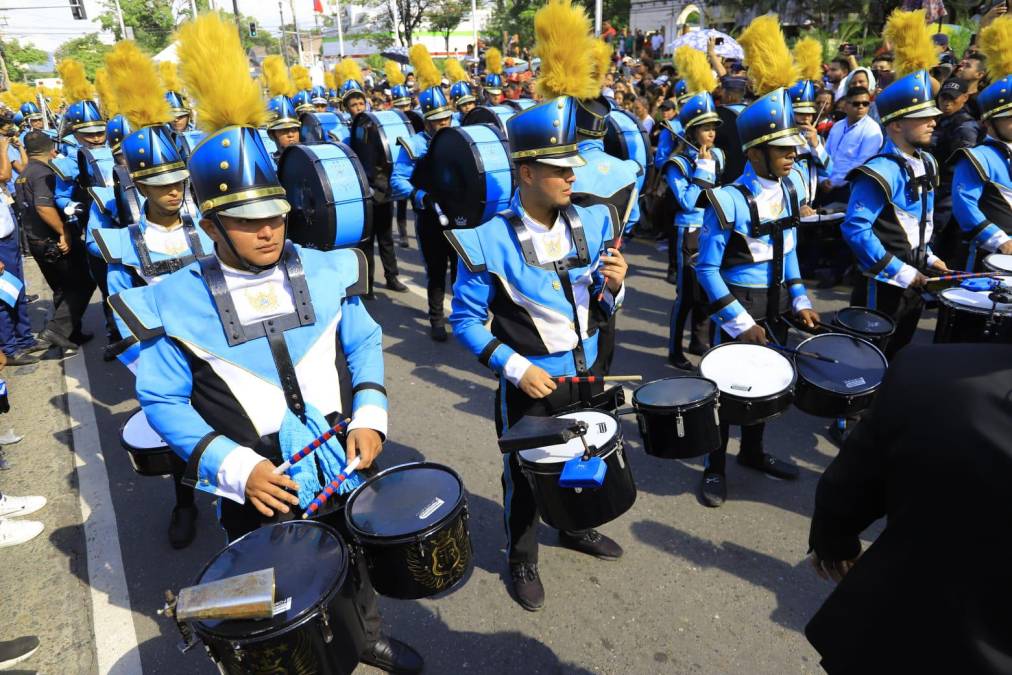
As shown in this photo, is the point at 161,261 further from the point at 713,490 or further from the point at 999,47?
the point at 999,47

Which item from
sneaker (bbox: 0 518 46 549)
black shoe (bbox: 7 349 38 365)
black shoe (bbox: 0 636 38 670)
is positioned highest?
black shoe (bbox: 0 636 38 670)

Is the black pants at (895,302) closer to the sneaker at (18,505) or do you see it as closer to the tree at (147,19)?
the sneaker at (18,505)

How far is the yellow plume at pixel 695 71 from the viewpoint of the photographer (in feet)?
22.6

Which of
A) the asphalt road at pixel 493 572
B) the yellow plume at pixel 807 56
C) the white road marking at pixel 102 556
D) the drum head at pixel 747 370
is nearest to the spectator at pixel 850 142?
the yellow plume at pixel 807 56

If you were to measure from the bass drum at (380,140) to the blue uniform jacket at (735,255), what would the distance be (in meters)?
4.00

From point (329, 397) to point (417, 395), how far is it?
296 cm

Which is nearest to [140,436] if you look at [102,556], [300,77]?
[102,556]

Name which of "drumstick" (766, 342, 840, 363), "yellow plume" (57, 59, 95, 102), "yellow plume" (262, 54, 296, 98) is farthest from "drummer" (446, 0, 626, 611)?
"yellow plume" (262, 54, 296, 98)

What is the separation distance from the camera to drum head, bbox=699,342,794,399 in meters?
3.09

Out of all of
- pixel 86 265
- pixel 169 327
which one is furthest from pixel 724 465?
pixel 86 265

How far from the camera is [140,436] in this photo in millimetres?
3279

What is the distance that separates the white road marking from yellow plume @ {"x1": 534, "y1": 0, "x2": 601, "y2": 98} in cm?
335

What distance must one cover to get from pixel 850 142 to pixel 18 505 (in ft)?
27.1

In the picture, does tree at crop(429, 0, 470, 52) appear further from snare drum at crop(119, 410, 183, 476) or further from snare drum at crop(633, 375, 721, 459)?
snare drum at crop(633, 375, 721, 459)
